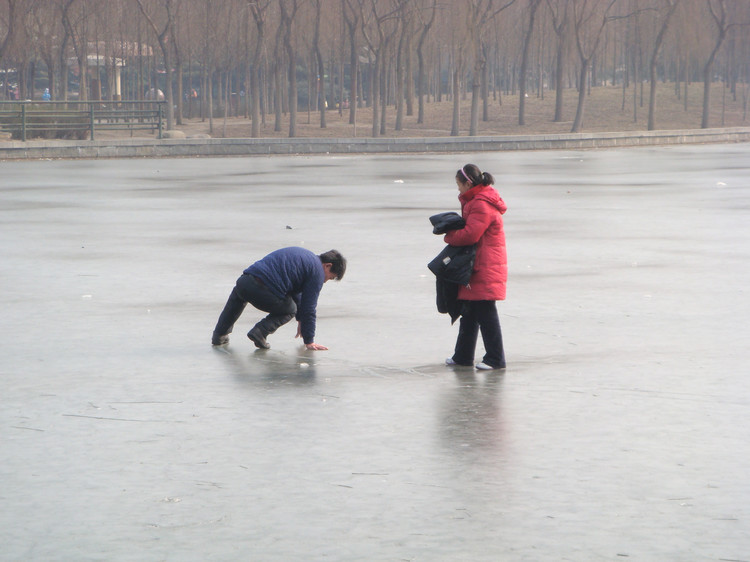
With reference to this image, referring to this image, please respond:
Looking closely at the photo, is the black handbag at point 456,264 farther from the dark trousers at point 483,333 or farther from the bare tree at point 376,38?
the bare tree at point 376,38

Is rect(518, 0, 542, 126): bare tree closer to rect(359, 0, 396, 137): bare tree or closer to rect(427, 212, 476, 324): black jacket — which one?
rect(359, 0, 396, 137): bare tree

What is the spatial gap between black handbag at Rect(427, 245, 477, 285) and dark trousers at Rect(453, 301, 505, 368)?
212 mm

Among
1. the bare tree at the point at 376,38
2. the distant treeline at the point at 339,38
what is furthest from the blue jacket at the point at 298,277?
the bare tree at the point at 376,38

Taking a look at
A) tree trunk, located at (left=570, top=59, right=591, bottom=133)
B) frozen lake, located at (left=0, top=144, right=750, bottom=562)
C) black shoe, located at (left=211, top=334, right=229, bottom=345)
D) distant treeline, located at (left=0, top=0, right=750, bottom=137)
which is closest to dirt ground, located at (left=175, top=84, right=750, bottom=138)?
distant treeline, located at (left=0, top=0, right=750, bottom=137)

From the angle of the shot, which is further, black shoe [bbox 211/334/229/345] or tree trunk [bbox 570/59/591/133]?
tree trunk [bbox 570/59/591/133]

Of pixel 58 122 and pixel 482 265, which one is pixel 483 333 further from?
pixel 58 122

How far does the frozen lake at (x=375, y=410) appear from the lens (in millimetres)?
4484

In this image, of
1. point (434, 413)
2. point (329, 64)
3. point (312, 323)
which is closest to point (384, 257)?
point (312, 323)

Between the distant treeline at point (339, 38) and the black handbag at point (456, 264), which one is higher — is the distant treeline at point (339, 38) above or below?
above

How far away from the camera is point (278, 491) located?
495 cm

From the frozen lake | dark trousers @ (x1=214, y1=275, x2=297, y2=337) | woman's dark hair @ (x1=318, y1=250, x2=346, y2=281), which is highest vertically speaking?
Result: woman's dark hair @ (x1=318, y1=250, x2=346, y2=281)

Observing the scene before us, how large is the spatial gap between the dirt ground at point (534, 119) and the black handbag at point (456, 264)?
42.6 metres

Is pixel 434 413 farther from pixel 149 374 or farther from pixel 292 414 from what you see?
pixel 149 374

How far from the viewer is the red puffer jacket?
743 cm
